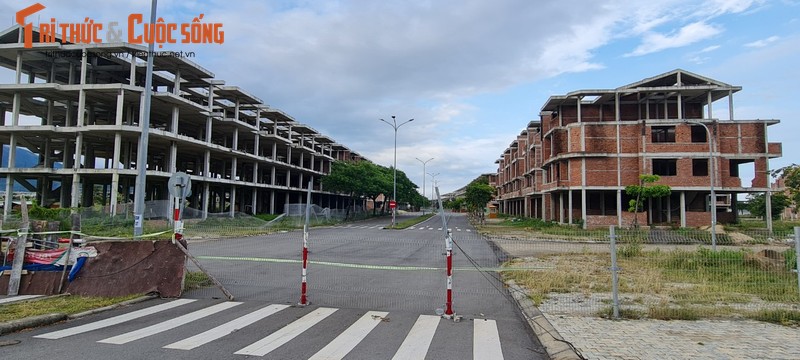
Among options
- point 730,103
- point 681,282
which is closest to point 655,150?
point 730,103

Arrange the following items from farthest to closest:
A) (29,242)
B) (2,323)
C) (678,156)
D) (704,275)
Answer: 1. (678,156)
2. (704,275)
3. (29,242)
4. (2,323)

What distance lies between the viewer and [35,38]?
34.6 metres

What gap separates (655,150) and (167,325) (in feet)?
133

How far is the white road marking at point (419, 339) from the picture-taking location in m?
→ 5.47

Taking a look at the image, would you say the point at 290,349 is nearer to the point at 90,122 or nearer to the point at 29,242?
the point at 29,242

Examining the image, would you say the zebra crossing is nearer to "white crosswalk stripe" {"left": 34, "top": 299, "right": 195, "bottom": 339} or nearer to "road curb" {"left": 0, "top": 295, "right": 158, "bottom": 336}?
"white crosswalk stripe" {"left": 34, "top": 299, "right": 195, "bottom": 339}

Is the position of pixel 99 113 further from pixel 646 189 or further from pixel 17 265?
pixel 646 189

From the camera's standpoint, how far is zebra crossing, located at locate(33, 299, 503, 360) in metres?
5.62

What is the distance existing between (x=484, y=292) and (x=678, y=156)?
117ft

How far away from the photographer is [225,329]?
6.54 metres

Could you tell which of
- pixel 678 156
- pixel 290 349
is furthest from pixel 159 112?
pixel 678 156

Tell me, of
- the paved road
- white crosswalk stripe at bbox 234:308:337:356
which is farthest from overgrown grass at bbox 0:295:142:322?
white crosswalk stripe at bbox 234:308:337:356

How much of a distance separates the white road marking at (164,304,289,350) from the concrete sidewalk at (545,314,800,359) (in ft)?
15.4

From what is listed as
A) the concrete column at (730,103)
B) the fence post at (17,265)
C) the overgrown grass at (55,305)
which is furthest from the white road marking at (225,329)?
the concrete column at (730,103)
